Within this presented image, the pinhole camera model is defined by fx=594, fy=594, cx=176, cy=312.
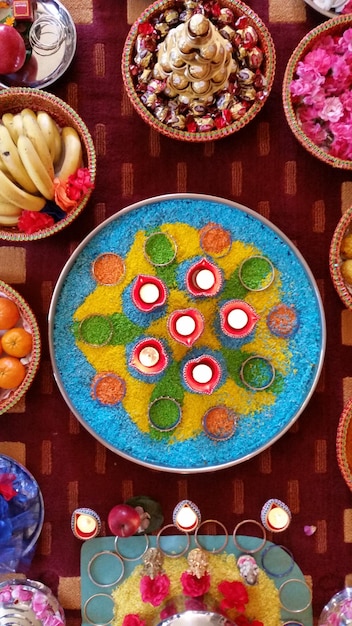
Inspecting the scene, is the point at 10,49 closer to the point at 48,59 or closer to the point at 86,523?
the point at 48,59

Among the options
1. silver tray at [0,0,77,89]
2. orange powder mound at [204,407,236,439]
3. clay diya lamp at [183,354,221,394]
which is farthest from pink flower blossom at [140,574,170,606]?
silver tray at [0,0,77,89]

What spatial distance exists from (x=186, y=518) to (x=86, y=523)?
319 mm

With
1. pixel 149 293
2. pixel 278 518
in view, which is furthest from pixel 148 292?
pixel 278 518

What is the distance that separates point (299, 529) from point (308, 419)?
36cm

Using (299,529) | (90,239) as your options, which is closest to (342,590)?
(299,529)

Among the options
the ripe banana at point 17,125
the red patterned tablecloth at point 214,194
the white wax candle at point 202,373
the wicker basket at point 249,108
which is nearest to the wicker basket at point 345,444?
the red patterned tablecloth at point 214,194

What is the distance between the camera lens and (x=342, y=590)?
6.21 ft

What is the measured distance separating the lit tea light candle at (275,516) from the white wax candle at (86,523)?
0.54 m

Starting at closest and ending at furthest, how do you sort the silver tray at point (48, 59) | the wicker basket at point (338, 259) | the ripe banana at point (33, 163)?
the ripe banana at point (33, 163) < the wicker basket at point (338, 259) < the silver tray at point (48, 59)

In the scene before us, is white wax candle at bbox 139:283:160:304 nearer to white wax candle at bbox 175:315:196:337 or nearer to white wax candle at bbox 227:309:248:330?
white wax candle at bbox 175:315:196:337

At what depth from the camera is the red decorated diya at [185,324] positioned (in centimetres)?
177

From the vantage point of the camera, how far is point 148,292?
1788 mm

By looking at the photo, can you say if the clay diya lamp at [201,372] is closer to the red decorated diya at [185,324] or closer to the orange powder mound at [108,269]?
the red decorated diya at [185,324]

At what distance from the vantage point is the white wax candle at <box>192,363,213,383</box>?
5.82ft
